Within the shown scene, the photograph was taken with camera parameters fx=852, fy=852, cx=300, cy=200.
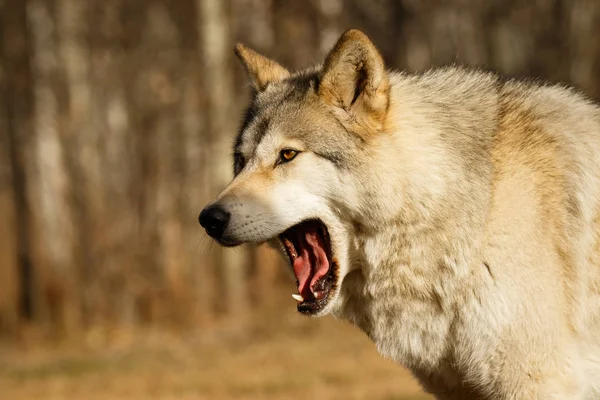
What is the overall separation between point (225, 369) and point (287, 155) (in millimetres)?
7422

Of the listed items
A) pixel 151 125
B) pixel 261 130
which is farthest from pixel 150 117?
pixel 261 130

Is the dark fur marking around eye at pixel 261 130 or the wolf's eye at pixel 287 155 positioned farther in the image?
the dark fur marking around eye at pixel 261 130

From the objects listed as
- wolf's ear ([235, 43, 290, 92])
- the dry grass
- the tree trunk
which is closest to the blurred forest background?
the tree trunk

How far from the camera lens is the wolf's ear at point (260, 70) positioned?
4.86m

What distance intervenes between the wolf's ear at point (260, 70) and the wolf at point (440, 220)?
56 cm

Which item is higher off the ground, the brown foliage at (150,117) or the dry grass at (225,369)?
the brown foliage at (150,117)

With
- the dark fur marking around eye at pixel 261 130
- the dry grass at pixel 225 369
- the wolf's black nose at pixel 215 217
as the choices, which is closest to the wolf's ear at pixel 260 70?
the dark fur marking around eye at pixel 261 130

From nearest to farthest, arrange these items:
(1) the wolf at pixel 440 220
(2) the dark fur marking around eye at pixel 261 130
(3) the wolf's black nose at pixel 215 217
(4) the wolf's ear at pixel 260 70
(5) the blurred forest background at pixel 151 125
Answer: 1. (1) the wolf at pixel 440 220
2. (3) the wolf's black nose at pixel 215 217
3. (2) the dark fur marking around eye at pixel 261 130
4. (4) the wolf's ear at pixel 260 70
5. (5) the blurred forest background at pixel 151 125

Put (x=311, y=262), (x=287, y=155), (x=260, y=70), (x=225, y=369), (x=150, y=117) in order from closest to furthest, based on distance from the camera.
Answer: (x=287, y=155) → (x=311, y=262) → (x=260, y=70) → (x=225, y=369) → (x=150, y=117)

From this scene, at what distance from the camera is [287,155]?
13.7 feet

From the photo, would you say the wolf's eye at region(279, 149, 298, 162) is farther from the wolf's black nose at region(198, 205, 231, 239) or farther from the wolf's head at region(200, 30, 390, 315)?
the wolf's black nose at region(198, 205, 231, 239)

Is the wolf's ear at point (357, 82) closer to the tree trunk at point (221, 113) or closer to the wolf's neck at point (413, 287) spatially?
the wolf's neck at point (413, 287)

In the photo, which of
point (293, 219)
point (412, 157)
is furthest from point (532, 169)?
point (293, 219)

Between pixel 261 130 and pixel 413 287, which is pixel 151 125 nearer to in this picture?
pixel 261 130
